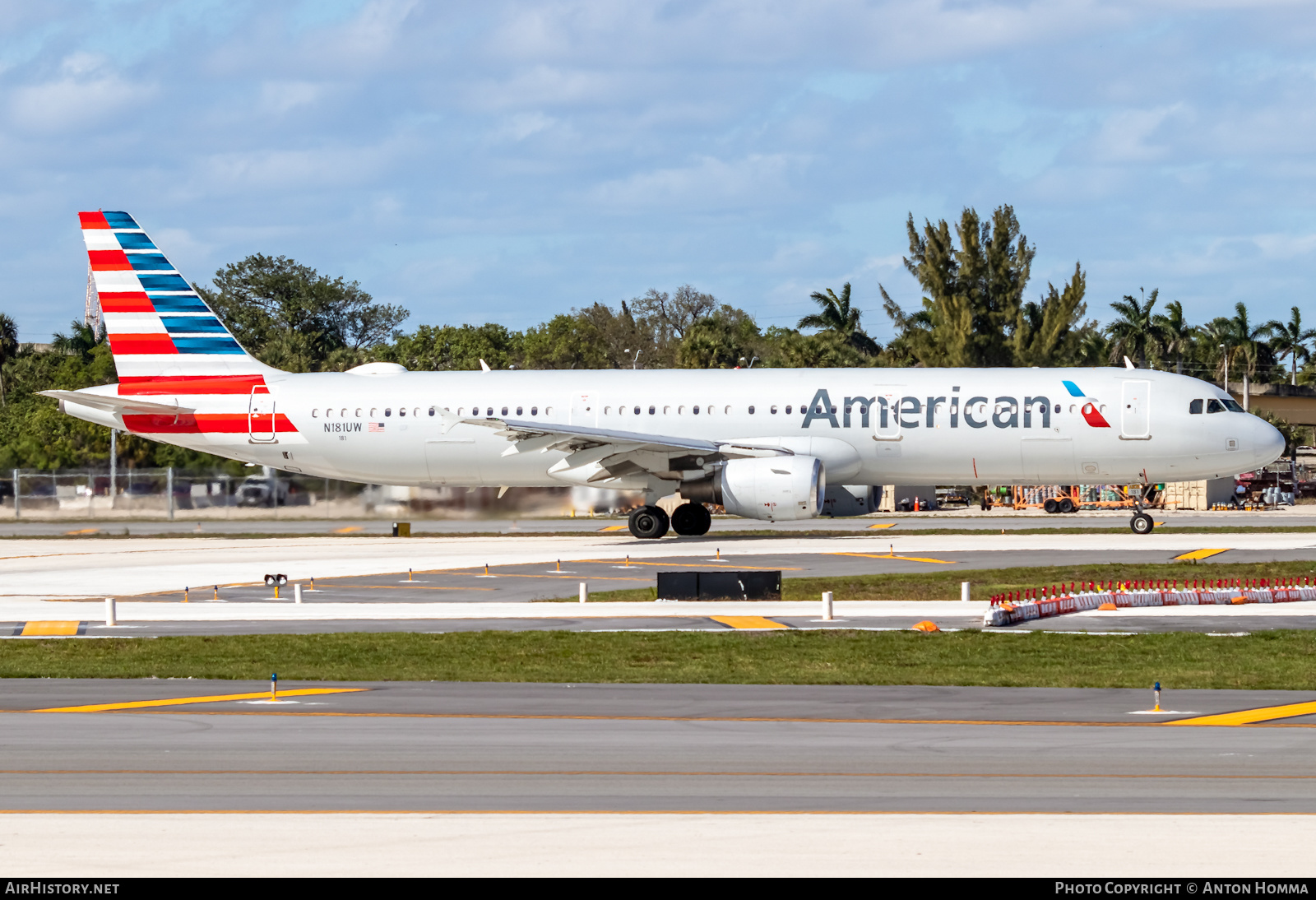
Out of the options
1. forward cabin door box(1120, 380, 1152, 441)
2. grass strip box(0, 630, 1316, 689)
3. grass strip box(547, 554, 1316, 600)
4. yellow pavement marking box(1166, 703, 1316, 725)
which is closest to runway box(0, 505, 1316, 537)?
forward cabin door box(1120, 380, 1152, 441)

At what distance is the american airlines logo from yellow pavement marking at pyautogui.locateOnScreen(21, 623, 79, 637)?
2235cm

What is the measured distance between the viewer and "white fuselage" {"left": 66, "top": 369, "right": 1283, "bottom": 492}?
40312mm

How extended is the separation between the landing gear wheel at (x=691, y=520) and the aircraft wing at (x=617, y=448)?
1606 millimetres

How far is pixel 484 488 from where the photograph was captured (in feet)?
154

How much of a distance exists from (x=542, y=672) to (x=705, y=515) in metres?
24.8

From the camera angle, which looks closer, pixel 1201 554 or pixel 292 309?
pixel 1201 554

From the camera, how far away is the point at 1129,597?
2559 cm

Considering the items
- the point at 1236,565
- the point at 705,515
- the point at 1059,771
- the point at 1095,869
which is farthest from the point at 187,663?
the point at 705,515

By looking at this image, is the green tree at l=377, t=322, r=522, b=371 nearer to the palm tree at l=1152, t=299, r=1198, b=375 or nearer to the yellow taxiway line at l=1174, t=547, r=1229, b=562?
the palm tree at l=1152, t=299, r=1198, b=375

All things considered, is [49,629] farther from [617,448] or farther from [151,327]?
[151,327]

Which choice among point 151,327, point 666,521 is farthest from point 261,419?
point 666,521

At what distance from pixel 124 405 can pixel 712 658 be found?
2975 cm

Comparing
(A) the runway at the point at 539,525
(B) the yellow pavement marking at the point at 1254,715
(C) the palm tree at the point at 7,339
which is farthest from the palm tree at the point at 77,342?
(B) the yellow pavement marking at the point at 1254,715

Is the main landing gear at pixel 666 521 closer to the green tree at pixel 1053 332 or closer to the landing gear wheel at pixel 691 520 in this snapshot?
the landing gear wheel at pixel 691 520
